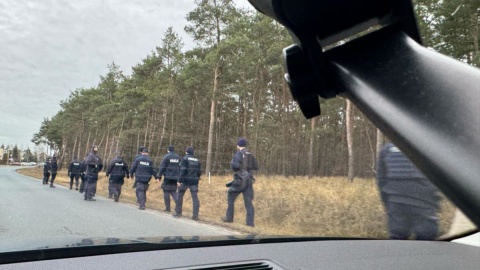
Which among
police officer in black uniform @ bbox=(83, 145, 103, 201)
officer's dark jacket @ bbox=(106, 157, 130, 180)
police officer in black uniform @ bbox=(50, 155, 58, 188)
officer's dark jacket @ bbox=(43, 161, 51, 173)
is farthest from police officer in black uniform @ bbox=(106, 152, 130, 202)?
officer's dark jacket @ bbox=(43, 161, 51, 173)

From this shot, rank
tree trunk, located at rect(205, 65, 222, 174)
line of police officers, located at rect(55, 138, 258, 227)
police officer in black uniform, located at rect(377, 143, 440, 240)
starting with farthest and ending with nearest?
tree trunk, located at rect(205, 65, 222, 174)
line of police officers, located at rect(55, 138, 258, 227)
police officer in black uniform, located at rect(377, 143, 440, 240)

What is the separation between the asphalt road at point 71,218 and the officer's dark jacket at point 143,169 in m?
1.74

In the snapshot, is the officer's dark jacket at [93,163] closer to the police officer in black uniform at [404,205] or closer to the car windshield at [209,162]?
the car windshield at [209,162]

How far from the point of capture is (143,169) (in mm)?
10000

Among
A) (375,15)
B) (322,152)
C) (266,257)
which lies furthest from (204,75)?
(375,15)

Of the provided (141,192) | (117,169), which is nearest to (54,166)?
(141,192)

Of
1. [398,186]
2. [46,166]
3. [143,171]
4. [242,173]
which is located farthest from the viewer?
[143,171]

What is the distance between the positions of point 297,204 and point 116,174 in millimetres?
4392

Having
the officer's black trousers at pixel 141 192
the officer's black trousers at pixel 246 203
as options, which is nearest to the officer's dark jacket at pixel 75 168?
the officer's black trousers at pixel 141 192

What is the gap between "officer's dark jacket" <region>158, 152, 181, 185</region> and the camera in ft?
31.6

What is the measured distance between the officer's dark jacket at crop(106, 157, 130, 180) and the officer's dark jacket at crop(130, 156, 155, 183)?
17 cm

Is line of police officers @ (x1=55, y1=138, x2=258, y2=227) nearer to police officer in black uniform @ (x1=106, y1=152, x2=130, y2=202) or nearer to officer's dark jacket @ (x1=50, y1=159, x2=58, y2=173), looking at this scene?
police officer in black uniform @ (x1=106, y1=152, x2=130, y2=202)

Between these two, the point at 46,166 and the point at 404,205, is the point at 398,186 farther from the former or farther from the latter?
the point at 46,166

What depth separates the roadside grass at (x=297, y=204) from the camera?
14.7ft
